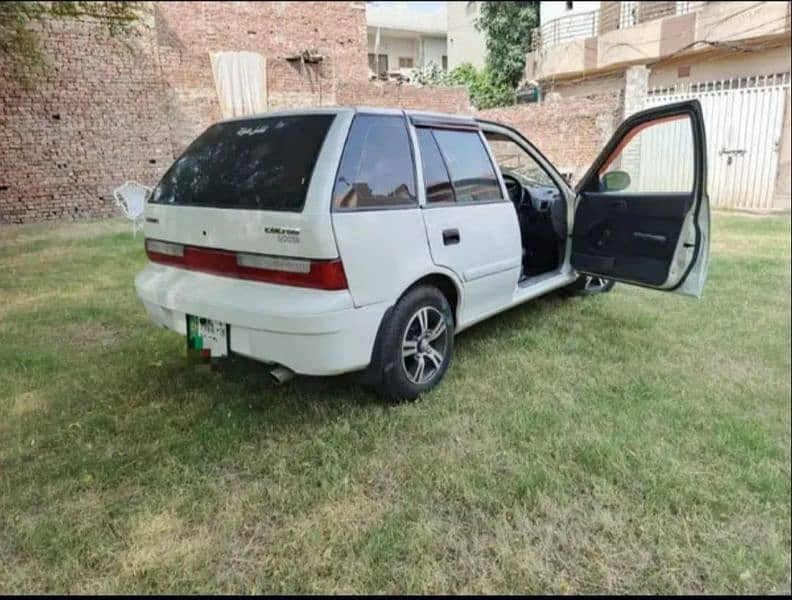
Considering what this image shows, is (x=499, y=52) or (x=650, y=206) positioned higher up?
(x=499, y=52)

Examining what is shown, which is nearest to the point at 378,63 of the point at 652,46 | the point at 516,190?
the point at 652,46

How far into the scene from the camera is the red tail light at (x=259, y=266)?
226 centimetres

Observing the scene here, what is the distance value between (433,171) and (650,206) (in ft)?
4.91

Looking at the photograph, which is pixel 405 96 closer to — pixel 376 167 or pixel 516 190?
pixel 376 167

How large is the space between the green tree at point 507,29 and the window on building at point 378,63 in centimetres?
48

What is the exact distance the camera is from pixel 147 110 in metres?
2.79

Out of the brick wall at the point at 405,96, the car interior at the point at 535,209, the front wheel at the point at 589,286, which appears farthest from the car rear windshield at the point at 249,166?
the front wheel at the point at 589,286

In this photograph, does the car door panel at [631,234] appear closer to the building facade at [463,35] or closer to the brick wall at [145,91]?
the brick wall at [145,91]

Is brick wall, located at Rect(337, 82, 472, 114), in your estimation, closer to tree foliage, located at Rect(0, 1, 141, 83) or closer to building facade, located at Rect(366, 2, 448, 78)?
building facade, located at Rect(366, 2, 448, 78)

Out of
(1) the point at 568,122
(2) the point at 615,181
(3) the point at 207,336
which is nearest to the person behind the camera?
(3) the point at 207,336

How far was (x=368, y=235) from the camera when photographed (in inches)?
95.3

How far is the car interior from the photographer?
13.2 ft

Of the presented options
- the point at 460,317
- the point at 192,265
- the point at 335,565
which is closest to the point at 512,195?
the point at 460,317

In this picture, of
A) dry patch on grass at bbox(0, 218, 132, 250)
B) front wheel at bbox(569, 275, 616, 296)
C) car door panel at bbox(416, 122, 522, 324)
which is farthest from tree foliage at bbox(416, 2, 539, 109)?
front wheel at bbox(569, 275, 616, 296)
